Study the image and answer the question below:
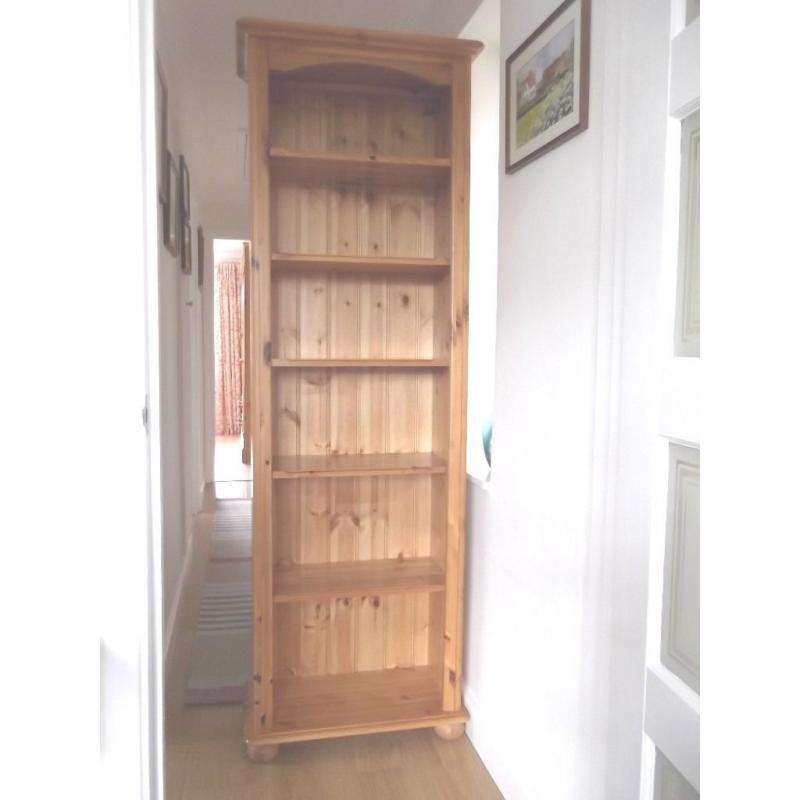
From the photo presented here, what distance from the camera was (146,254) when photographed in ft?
4.04

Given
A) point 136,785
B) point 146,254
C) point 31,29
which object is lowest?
point 136,785

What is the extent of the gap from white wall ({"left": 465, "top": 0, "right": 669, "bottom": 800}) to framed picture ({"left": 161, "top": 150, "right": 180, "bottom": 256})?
4.28 ft

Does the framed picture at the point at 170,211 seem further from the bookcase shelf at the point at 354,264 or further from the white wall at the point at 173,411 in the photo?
the bookcase shelf at the point at 354,264

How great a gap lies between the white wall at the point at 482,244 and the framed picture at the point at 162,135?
1105 millimetres

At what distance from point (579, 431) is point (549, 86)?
0.80 meters

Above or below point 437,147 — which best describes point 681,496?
below

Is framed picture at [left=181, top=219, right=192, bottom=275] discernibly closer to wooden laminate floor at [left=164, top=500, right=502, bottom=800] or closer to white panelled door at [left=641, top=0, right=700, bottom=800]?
wooden laminate floor at [left=164, top=500, right=502, bottom=800]

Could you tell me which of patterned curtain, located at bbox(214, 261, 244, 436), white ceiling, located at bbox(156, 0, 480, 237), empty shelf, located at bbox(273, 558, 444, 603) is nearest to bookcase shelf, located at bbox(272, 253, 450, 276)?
white ceiling, located at bbox(156, 0, 480, 237)

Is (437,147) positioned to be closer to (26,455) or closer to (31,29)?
(31,29)

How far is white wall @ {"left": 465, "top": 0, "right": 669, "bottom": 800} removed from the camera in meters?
1.38

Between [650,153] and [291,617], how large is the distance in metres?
1.80

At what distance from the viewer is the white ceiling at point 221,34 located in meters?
2.80

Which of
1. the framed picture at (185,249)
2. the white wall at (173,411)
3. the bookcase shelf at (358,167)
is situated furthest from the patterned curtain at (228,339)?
the bookcase shelf at (358,167)
